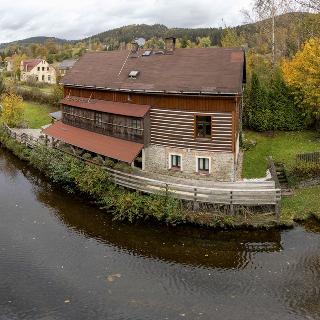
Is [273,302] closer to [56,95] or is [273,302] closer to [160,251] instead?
[160,251]

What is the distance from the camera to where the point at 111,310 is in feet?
58.1

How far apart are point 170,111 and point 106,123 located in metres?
6.56

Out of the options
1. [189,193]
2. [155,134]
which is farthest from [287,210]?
[155,134]

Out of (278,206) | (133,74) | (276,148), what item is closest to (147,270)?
(278,206)

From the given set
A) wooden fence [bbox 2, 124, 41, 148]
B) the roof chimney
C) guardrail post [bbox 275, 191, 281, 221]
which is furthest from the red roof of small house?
guardrail post [bbox 275, 191, 281, 221]

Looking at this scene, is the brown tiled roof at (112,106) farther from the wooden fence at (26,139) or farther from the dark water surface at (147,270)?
the dark water surface at (147,270)

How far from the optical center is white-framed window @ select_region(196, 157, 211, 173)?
97.1 feet

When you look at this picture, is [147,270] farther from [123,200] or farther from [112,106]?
[112,106]

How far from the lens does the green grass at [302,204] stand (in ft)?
83.3

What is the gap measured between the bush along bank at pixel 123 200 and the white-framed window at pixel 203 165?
4825 millimetres

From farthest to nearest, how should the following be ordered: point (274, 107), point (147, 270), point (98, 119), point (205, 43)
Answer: point (205, 43), point (274, 107), point (98, 119), point (147, 270)

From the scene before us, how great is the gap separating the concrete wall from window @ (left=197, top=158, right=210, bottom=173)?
0.26m

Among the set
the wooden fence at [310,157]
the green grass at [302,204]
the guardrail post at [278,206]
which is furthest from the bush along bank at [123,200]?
the wooden fence at [310,157]

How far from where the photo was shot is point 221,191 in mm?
25016
